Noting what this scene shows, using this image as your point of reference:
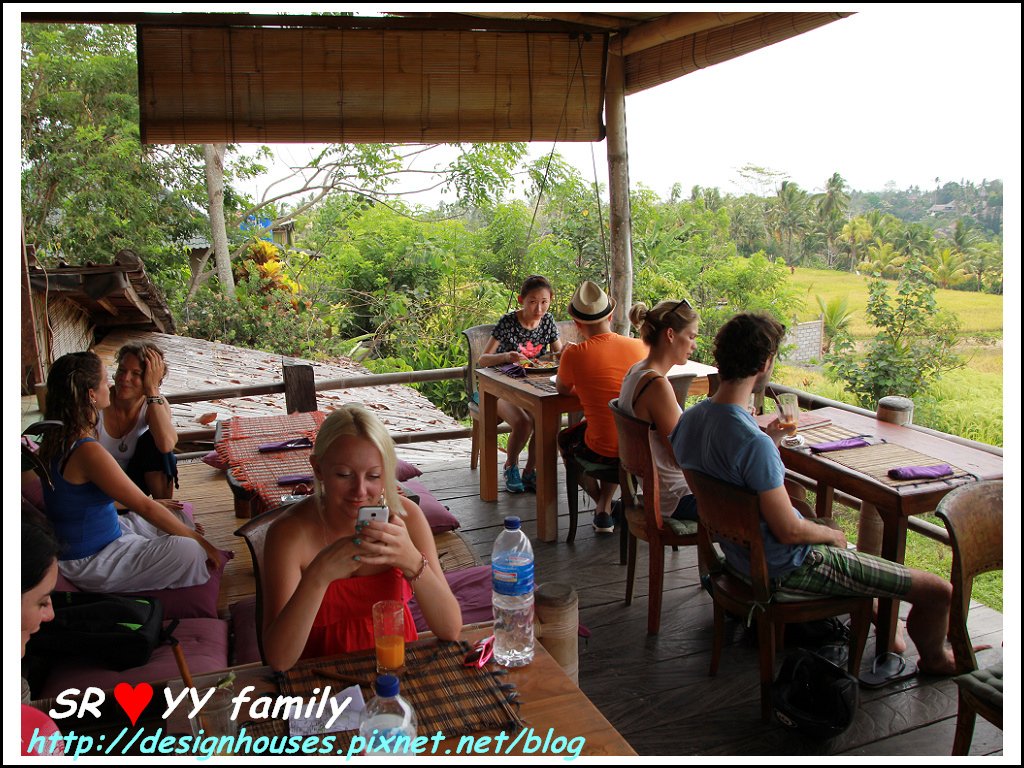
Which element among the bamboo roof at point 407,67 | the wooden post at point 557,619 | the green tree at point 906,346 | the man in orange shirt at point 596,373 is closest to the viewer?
the wooden post at point 557,619

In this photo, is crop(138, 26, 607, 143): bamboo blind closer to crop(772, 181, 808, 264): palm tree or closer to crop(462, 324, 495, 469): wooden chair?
crop(462, 324, 495, 469): wooden chair

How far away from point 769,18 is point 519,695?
408 centimetres

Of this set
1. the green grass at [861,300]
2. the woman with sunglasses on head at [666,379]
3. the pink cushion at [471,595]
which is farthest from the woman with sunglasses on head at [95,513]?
the green grass at [861,300]

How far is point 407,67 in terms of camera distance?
486cm

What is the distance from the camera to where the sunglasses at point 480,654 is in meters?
1.69

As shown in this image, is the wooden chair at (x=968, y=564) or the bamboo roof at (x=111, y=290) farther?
the bamboo roof at (x=111, y=290)

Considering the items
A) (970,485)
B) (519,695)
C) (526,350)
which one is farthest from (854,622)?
(526,350)

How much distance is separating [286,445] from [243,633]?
46.0 inches

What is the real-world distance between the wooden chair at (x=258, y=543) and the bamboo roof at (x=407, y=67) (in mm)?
3200

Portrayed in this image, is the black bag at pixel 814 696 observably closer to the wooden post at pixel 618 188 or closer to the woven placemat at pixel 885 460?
the woven placemat at pixel 885 460

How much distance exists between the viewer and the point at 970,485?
91.0 inches

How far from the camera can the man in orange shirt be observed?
397cm

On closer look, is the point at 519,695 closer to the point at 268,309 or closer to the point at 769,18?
the point at 769,18

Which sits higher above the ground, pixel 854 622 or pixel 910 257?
pixel 910 257
